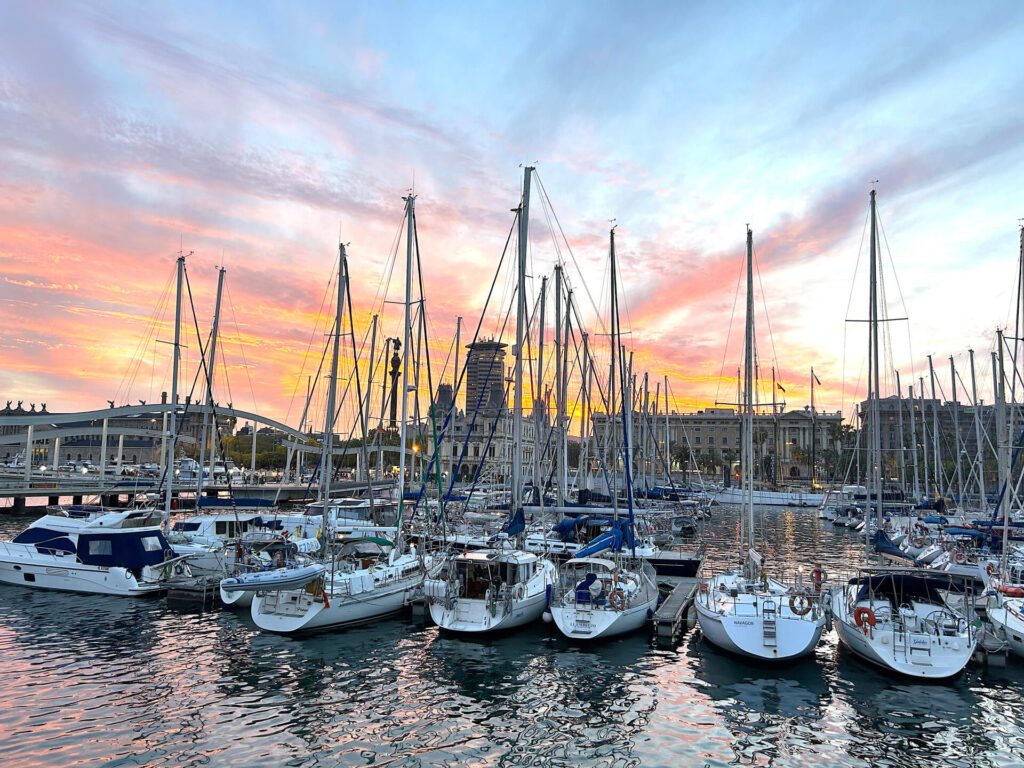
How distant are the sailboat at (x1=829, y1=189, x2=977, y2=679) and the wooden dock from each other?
5.07 m

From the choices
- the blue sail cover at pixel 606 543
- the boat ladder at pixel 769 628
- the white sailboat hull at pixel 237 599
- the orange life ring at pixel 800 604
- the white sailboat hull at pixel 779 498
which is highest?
the blue sail cover at pixel 606 543

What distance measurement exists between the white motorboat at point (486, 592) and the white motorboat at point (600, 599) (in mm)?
1194

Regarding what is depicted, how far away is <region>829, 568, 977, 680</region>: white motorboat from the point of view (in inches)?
757

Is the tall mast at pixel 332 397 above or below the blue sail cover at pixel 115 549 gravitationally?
above

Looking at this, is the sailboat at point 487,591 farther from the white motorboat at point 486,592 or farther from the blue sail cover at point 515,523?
the blue sail cover at point 515,523

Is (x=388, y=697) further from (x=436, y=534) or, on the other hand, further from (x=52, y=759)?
(x=436, y=534)

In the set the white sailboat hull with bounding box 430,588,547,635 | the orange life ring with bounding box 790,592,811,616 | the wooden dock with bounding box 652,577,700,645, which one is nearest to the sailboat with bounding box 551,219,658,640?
the wooden dock with bounding box 652,577,700,645

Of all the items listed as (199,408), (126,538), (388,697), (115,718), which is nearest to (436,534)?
(126,538)

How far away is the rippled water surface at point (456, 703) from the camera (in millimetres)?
14859

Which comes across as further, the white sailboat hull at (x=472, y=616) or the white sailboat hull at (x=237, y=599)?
the white sailboat hull at (x=237, y=599)

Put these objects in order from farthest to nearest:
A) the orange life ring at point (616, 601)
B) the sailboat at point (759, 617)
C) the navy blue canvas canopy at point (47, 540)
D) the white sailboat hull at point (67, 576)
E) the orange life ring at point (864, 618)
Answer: the navy blue canvas canopy at point (47, 540), the white sailboat hull at point (67, 576), the orange life ring at point (616, 601), the orange life ring at point (864, 618), the sailboat at point (759, 617)

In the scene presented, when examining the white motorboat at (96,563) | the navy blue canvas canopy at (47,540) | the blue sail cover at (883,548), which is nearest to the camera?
the white motorboat at (96,563)

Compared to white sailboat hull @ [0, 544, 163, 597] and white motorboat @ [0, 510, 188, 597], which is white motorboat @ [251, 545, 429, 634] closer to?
white motorboat @ [0, 510, 188, 597]

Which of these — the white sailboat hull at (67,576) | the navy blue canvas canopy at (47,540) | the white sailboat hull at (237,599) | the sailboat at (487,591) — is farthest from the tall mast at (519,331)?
the navy blue canvas canopy at (47,540)
